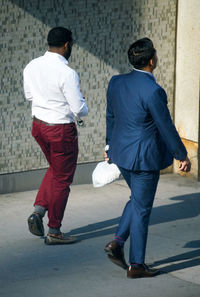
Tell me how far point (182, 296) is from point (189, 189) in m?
2.70

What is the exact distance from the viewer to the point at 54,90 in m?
5.40

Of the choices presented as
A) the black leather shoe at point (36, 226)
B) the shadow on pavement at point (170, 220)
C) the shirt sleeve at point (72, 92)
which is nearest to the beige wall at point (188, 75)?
the shadow on pavement at point (170, 220)

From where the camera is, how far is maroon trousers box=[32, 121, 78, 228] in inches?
217

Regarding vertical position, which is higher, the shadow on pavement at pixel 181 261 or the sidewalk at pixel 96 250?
the sidewalk at pixel 96 250

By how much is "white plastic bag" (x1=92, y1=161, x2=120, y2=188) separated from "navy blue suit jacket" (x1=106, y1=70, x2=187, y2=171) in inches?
20.1

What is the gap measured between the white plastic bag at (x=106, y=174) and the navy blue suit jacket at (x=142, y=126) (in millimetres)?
510

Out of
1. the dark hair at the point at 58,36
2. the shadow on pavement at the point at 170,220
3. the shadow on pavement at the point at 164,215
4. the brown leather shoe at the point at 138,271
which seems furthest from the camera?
the shadow on pavement at the point at 164,215

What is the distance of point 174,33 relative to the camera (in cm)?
752

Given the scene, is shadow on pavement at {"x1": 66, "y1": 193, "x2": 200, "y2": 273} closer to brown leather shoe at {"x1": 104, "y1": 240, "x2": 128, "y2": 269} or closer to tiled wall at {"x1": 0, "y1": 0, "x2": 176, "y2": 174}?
brown leather shoe at {"x1": 104, "y1": 240, "x2": 128, "y2": 269}

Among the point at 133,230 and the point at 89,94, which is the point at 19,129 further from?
the point at 133,230

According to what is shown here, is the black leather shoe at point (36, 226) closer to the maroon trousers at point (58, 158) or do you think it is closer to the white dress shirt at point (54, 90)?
the maroon trousers at point (58, 158)

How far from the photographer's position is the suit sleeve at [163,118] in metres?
4.63

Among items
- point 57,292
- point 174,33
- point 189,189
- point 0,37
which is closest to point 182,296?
point 57,292

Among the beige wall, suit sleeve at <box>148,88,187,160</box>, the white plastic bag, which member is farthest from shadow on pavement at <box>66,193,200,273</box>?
suit sleeve at <box>148,88,187,160</box>
